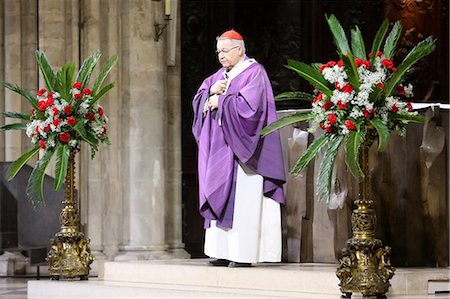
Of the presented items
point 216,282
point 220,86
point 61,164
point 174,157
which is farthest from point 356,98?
point 174,157

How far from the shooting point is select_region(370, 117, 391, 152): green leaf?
29.5 ft

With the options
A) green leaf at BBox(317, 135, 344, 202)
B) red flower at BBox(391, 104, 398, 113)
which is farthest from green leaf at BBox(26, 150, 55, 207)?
red flower at BBox(391, 104, 398, 113)

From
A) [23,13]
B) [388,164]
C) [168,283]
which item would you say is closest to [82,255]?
[168,283]

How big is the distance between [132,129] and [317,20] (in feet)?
18.8

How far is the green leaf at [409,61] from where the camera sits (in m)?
9.22

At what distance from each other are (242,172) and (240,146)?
9.9 inches

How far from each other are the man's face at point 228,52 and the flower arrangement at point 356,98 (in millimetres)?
1045

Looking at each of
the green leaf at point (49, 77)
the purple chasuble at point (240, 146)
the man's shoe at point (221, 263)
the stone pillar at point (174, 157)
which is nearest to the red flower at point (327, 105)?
the purple chasuble at point (240, 146)

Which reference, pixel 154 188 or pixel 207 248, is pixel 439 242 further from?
pixel 154 188

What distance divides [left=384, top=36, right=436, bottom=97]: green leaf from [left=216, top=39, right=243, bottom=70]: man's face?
1.66 m

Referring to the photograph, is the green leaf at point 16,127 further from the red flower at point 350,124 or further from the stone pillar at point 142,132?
the red flower at point 350,124

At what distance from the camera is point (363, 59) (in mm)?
9461

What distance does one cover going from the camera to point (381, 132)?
9.11 metres

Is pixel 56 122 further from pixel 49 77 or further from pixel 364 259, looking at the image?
pixel 364 259
